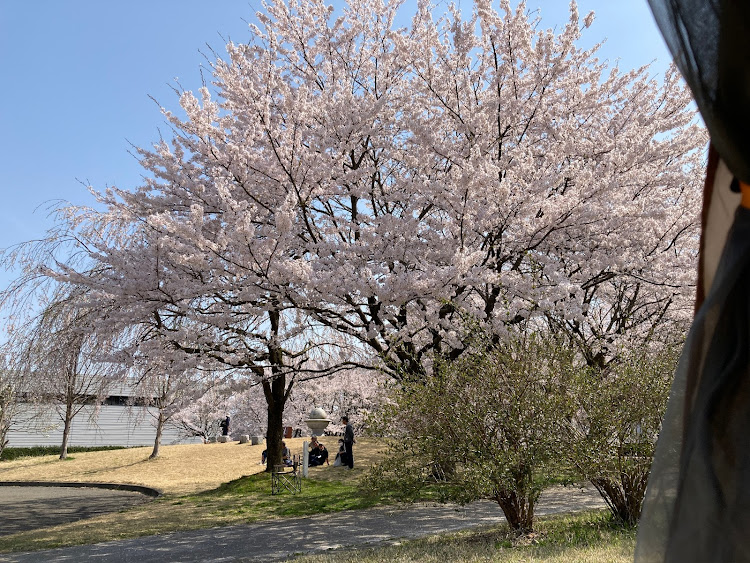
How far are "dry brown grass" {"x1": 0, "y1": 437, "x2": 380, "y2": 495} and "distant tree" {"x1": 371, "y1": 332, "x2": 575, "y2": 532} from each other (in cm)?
793

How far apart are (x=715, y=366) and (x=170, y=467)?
77.9 ft

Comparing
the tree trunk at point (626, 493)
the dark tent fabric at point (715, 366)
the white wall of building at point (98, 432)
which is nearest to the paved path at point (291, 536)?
the tree trunk at point (626, 493)

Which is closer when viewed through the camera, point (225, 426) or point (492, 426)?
point (492, 426)

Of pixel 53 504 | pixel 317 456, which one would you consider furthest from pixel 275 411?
pixel 53 504

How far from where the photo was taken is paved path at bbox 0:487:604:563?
784 cm

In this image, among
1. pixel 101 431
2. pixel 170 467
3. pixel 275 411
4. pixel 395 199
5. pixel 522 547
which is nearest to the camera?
pixel 522 547

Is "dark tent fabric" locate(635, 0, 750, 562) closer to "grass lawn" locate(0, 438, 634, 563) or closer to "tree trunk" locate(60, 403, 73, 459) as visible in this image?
"grass lawn" locate(0, 438, 634, 563)

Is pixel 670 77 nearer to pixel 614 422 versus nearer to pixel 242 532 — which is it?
pixel 614 422

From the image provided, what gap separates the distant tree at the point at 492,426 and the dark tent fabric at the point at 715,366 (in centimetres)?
528

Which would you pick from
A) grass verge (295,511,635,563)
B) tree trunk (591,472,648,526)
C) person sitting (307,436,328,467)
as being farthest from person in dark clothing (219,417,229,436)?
tree trunk (591,472,648,526)

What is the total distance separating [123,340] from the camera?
1241 centimetres

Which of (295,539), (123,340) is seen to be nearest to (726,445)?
(295,539)

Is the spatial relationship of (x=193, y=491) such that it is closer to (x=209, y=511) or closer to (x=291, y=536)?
(x=209, y=511)

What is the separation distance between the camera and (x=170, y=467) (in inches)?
880
